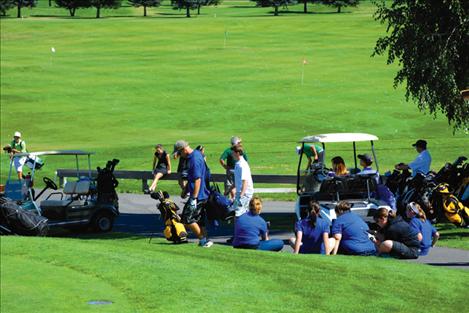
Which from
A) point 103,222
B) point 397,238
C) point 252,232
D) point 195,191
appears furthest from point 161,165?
point 397,238

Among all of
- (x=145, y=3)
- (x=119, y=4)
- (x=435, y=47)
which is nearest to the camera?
(x=435, y=47)

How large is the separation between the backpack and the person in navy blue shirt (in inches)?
148

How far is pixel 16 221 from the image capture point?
58.6ft

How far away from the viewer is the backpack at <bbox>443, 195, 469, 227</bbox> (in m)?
19.2

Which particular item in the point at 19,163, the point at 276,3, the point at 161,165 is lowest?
the point at 19,163

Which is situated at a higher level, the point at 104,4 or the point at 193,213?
the point at 104,4

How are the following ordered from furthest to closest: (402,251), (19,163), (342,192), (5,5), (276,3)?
(5,5) < (276,3) < (19,163) < (342,192) < (402,251)

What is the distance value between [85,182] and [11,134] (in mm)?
23495

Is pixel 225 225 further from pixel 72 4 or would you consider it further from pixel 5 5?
pixel 72 4

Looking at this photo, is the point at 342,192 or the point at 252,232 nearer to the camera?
the point at 252,232

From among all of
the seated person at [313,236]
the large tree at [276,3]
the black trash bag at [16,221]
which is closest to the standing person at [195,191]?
the seated person at [313,236]

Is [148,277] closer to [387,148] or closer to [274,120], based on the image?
[387,148]

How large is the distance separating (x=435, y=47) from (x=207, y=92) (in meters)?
31.9

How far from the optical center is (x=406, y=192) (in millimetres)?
20344
